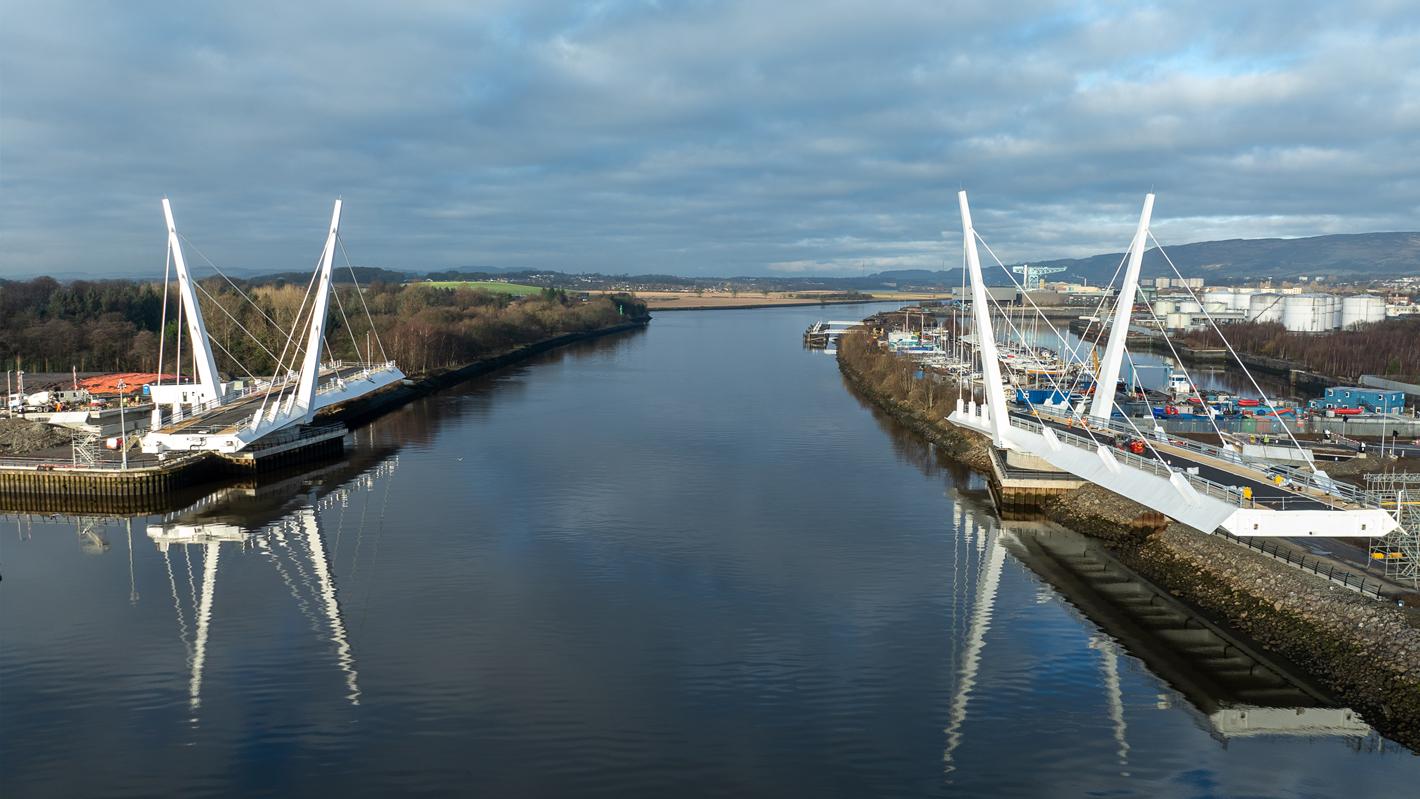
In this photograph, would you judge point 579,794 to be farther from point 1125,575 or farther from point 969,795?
point 1125,575

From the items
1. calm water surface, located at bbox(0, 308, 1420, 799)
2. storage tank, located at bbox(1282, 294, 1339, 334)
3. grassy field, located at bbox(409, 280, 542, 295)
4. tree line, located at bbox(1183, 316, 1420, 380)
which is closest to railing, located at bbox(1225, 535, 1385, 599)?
calm water surface, located at bbox(0, 308, 1420, 799)

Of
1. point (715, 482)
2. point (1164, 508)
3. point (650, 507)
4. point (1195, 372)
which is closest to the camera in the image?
point (1164, 508)

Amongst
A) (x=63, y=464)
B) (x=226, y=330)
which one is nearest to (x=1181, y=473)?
(x=63, y=464)

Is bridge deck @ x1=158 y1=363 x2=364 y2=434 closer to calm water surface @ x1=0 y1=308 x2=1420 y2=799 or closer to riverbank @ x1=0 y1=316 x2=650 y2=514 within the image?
riverbank @ x1=0 y1=316 x2=650 y2=514

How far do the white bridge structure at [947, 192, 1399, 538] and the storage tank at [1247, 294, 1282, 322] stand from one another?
60.3m

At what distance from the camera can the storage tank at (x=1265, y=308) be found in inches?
3101

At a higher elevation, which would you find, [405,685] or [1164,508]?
[1164,508]

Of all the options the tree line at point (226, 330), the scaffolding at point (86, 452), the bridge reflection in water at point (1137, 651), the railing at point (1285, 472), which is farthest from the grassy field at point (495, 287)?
the bridge reflection in water at point (1137, 651)

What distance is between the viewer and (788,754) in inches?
421

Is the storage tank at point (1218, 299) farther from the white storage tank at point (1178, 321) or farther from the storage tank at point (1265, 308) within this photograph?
the white storage tank at point (1178, 321)

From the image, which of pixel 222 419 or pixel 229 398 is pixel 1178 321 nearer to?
pixel 229 398

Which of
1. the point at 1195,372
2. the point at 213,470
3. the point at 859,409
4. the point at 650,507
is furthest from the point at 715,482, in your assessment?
the point at 1195,372

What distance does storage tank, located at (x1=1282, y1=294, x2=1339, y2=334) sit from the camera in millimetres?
74062

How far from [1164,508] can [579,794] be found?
982 cm
